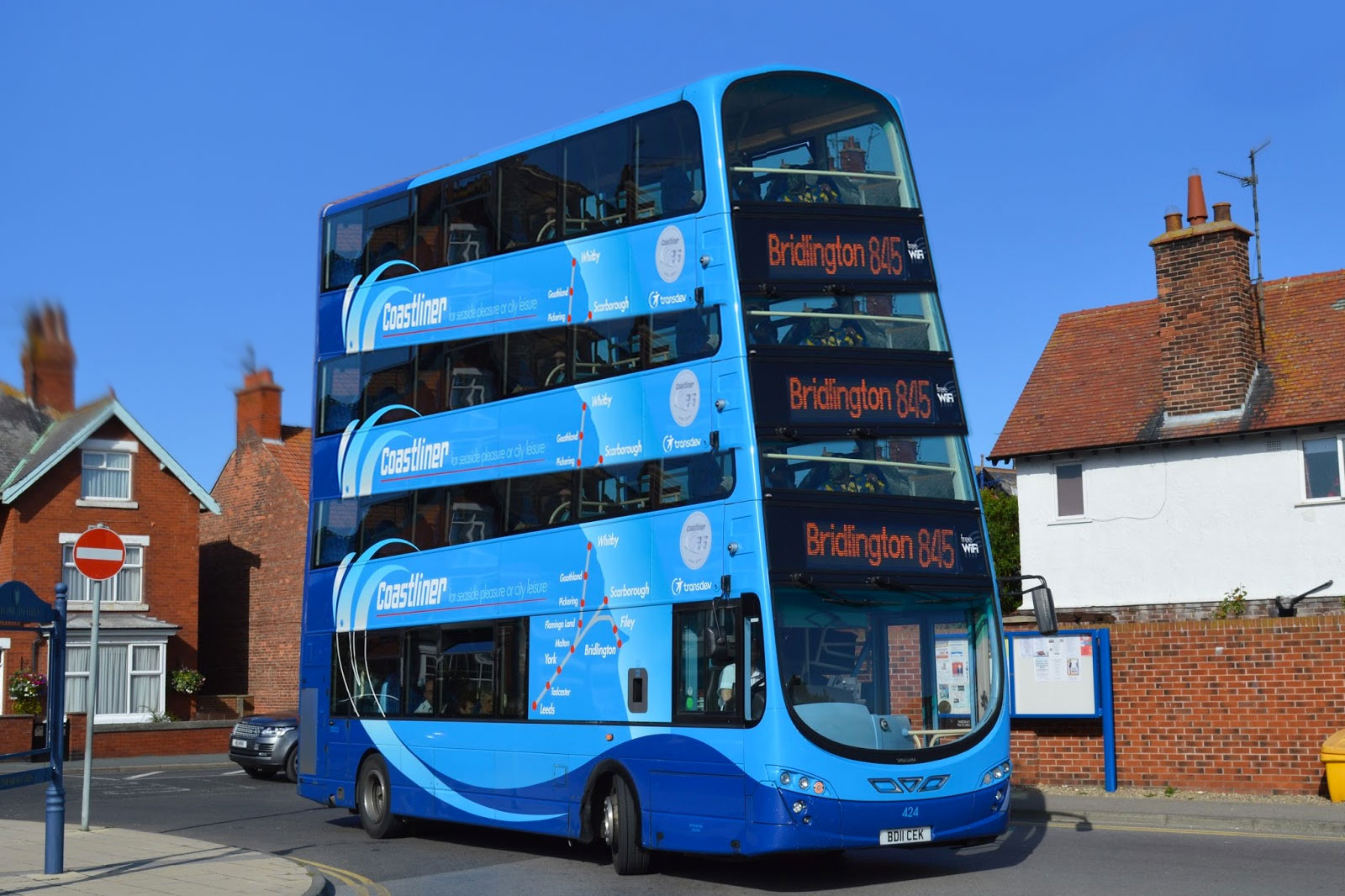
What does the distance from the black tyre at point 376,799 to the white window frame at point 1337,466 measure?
18552mm

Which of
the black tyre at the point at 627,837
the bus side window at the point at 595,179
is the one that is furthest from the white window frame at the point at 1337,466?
the black tyre at the point at 627,837

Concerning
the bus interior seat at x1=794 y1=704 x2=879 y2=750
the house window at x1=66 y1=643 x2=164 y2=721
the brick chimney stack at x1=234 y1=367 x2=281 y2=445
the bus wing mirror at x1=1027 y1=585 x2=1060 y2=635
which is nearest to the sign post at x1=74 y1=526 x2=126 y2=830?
the bus interior seat at x1=794 y1=704 x2=879 y2=750

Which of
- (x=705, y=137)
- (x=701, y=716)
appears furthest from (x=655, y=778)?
(x=705, y=137)

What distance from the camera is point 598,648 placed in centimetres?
1318

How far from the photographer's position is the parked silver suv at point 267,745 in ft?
84.0

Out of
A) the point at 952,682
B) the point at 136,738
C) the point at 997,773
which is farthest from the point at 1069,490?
the point at 136,738

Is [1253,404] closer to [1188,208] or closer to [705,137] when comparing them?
[1188,208]

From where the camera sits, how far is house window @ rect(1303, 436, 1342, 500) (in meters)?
26.8

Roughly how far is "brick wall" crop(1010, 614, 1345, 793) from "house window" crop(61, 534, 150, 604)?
28324 millimetres

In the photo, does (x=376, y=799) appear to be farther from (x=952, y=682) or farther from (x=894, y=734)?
(x=952, y=682)

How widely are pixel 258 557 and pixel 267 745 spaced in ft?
65.2

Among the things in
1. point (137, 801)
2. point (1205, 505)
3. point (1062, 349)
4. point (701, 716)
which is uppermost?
point (1062, 349)

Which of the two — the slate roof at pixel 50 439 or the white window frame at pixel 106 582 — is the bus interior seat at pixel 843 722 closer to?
the white window frame at pixel 106 582

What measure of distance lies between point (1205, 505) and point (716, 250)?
19.1 m
